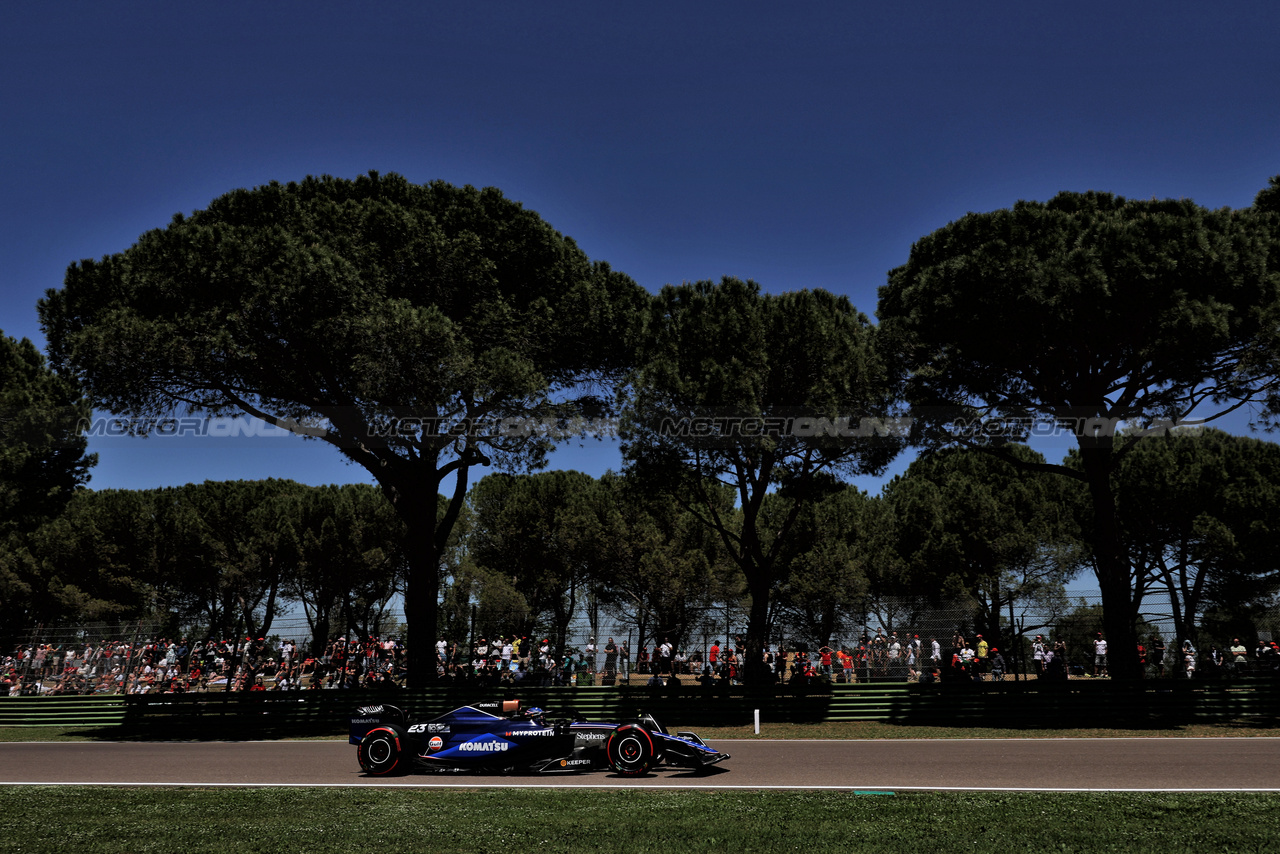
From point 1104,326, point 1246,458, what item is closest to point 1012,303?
point 1104,326

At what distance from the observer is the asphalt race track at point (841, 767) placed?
30.4 ft

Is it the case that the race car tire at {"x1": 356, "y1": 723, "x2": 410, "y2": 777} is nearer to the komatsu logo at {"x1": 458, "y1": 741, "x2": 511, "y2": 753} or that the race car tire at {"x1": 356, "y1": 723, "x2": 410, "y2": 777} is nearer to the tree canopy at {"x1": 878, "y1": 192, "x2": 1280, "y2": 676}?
the komatsu logo at {"x1": 458, "y1": 741, "x2": 511, "y2": 753}

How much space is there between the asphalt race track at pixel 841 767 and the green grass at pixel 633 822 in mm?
1022

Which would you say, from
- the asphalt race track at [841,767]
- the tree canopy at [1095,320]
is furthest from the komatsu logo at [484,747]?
the tree canopy at [1095,320]

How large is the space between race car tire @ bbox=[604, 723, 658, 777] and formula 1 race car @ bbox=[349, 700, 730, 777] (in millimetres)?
13

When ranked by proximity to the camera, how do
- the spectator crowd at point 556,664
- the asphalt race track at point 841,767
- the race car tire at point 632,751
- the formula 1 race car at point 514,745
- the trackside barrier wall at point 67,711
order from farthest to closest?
1. the trackside barrier wall at point 67,711
2. the spectator crowd at point 556,664
3. the formula 1 race car at point 514,745
4. the race car tire at point 632,751
5. the asphalt race track at point 841,767

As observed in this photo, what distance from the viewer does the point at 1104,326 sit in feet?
58.7

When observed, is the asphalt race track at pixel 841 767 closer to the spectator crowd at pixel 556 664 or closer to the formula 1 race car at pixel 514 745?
the formula 1 race car at pixel 514 745

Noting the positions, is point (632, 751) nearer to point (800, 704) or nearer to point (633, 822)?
point (633, 822)

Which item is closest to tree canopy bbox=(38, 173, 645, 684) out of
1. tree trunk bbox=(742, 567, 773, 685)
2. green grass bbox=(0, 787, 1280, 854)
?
tree trunk bbox=(742, 567, 773, 685)

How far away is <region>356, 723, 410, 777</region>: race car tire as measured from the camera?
34.6 feet

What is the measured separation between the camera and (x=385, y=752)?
418 inches

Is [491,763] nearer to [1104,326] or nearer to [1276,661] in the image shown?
[1104,326]

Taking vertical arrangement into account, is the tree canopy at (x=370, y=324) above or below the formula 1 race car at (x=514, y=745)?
above
